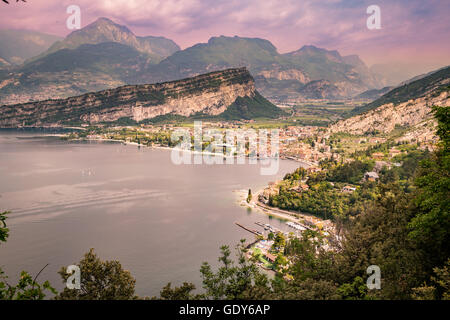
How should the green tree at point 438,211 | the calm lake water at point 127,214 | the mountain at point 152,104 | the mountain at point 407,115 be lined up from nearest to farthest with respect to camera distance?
the green tree at point 438,211, the calm lake water at point 127,214, the mountain at point 407,115, the mountain at point 152,104

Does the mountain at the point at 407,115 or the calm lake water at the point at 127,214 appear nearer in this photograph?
the calm lake water at the point at 127,214

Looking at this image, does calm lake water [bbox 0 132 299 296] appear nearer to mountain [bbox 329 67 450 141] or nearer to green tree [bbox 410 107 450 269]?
green tree [bbox 410 107 450 269]

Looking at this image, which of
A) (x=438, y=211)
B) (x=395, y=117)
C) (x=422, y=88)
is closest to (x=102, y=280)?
(x=438, y=211)

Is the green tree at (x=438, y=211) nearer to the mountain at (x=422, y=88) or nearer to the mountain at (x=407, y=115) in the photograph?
the mountain at (x=407, y=115)

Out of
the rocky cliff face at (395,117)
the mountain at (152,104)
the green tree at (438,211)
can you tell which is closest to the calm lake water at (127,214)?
the green tree at (438,211)

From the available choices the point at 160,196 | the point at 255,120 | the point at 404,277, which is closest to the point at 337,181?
the point at 160,196
